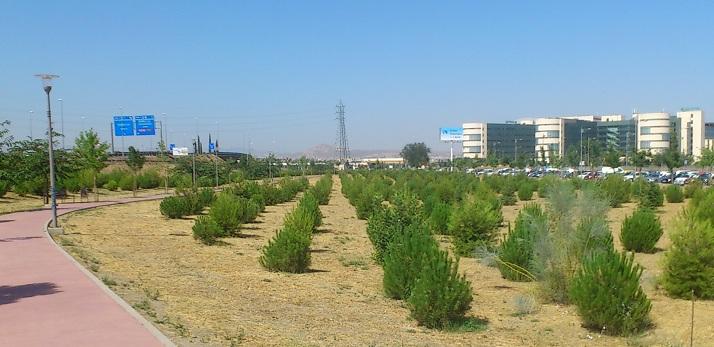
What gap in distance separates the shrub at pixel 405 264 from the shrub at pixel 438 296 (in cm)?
152

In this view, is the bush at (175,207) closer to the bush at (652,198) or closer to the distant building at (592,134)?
the bush at (652,198)

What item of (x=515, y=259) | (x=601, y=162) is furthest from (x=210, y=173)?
(x=601, y=162)

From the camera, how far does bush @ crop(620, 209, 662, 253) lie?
2067 centimetres

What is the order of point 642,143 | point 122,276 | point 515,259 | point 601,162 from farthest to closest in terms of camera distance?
point 642,143
point 601,162
point 515,259
point 122,276

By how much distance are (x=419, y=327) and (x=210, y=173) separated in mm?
60092

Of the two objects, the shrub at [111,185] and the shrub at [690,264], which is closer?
the shrub at [690,264]

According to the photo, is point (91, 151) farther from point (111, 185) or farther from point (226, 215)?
point (226, 215)

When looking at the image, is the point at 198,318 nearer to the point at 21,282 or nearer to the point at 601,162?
the point at 21,282

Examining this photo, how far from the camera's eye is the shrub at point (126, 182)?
54.2 metres

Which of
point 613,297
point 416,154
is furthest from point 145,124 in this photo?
point 416,154

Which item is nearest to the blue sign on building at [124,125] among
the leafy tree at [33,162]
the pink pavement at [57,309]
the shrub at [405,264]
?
the leafy tree at [33,162]

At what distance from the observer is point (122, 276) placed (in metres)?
13.9

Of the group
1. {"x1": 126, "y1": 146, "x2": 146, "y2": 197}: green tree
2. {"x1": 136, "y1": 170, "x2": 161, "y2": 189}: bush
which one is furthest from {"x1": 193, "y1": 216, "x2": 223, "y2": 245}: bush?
{"x1": 126, "y1": 146, "x2": 146, "y2": 197}: green tree

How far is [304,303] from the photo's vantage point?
12.7 m
